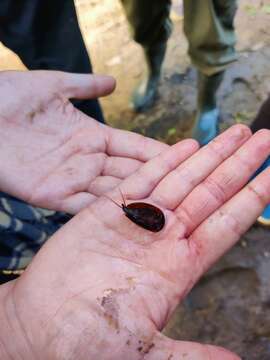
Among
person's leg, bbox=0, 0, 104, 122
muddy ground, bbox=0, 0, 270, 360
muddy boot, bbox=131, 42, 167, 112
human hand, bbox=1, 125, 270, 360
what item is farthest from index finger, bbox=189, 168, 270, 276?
muddy boot, bbox=131, 42, 167, 112

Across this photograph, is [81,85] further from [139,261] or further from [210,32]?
[210,32]

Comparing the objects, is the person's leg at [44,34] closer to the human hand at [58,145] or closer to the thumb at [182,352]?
the human hand at [58,145]

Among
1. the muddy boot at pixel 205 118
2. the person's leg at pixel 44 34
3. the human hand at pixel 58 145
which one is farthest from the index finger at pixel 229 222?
the muddy boot at pixel 205 118

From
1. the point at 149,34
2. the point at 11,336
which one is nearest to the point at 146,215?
the point at 11,336

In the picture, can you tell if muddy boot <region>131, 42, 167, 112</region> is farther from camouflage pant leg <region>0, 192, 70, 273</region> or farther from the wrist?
the wrist

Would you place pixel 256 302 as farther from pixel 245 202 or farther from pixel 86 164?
pixel 86 164

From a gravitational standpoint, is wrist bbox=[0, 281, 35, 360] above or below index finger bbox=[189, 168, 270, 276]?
below

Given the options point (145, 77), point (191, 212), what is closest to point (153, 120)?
point (145, 77)
